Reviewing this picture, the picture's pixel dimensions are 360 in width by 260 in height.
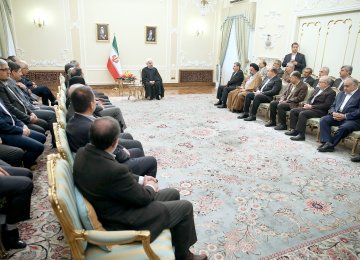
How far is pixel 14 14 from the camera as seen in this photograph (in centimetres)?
845

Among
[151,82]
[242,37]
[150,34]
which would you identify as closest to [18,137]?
[151,82]

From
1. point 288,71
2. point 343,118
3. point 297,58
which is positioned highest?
point 297,58

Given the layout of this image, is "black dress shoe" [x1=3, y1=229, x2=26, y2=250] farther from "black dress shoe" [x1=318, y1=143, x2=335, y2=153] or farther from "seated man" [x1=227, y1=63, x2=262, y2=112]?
"seated man" [x1=227, y1=63, x2=262, y2=112]

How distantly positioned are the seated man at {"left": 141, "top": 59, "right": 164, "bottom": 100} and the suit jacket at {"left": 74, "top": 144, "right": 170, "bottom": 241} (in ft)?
21.8

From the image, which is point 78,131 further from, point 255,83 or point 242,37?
point 242,37

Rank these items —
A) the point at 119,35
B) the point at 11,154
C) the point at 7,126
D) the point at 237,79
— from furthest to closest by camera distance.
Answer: the point at 119,35
the point at 237,79
the point at 7,126
the point at 11,154

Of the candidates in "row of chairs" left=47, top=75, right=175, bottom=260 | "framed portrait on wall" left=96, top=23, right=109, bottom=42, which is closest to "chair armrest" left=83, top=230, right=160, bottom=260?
"row of chairs" left=47, top=75, right=175, bottom=260

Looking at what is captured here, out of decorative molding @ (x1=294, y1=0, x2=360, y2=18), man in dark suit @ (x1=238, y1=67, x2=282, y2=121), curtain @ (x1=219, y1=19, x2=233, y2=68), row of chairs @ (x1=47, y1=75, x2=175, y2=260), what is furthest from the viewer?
curtain @ (x1=219, y1=19, x2=233, y2=68)

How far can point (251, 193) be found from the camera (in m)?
3.21

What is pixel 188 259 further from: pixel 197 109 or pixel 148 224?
pixel 197 109

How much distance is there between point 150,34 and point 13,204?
8.80 meters

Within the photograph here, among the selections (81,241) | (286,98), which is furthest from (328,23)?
(81,241)

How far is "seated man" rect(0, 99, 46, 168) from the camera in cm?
315

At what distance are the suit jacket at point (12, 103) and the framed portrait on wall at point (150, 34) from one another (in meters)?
6.91
